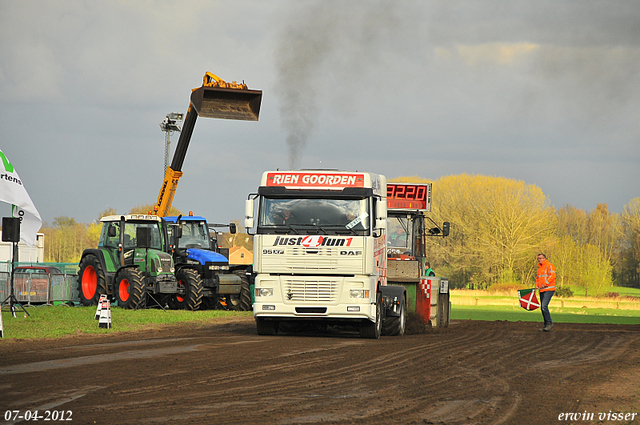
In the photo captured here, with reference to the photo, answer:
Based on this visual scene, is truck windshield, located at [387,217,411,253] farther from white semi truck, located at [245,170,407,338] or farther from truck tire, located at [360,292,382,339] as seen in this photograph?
white semi truck, located at [245,170,407,338]

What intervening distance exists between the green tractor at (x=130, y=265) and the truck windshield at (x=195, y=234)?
153 centimetres

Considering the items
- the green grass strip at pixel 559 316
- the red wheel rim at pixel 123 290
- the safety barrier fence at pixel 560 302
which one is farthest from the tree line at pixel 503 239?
the red wheel rim at pixel 123 290

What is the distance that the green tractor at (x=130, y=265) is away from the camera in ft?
77.1

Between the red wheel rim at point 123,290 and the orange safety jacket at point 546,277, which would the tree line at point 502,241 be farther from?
the red wheel rim at point 123,290

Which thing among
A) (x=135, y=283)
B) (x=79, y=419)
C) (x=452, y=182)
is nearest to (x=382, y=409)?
(x=79, y=419)

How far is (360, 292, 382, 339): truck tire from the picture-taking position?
15.9 meters

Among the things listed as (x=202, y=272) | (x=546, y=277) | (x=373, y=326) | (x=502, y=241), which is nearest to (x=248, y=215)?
(x=373, y=326)

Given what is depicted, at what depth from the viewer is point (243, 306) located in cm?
2558

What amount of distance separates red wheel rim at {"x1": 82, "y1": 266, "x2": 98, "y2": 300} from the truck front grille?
12920 millimetres

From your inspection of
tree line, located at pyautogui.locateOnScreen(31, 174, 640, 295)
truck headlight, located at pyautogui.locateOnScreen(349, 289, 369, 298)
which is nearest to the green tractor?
truck headlight, located at pyautogui.locateOnScreen(349, 289, 369, 298)

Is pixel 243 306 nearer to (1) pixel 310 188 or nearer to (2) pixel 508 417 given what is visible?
(1) pixel 310 188

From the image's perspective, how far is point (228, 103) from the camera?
915 inches

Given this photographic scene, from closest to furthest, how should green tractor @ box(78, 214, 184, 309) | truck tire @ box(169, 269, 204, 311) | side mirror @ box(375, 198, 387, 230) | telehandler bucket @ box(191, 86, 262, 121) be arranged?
side mirror @ box(375, 198, 387, 230) → telehandler bucket @ box(191, 86, 262, 121) → green tractor @ box(78, 214, 184, 309) → truck tire @ box(169, 269, 204, 311)

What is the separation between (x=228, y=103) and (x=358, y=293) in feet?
34.4
